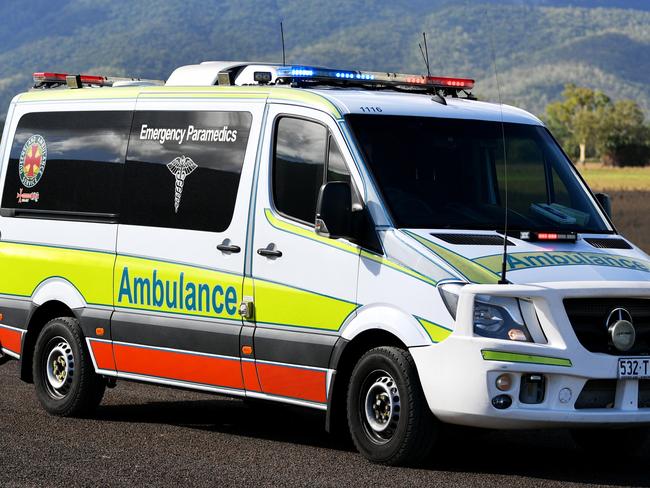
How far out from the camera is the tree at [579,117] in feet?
569

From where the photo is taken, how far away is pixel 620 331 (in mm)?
8148

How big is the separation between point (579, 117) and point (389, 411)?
17254 centimetres

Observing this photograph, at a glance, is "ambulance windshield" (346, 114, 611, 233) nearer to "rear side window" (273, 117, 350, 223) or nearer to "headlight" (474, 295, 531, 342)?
"rear side window" (273, 117, 350, 223)

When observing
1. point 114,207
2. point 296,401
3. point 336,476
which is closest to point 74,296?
point 114,207

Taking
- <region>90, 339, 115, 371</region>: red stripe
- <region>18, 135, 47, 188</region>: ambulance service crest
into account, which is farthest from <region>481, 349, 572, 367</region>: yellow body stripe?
<region>18, 135, 47, 188</region>: ambulance service crest

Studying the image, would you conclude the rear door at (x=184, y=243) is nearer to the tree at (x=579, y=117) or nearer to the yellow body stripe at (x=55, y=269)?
the yellow body stripe at (x=55, y=269)

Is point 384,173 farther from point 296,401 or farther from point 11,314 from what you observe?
point 11,314

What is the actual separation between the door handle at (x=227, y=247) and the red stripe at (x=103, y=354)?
53.6 inches

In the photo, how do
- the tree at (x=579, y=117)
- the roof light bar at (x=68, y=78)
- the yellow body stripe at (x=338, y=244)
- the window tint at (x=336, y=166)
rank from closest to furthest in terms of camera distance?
the yellow body stripe at (x=338, y=244)
the window tint at (x=336, y=166)
the roof light bar at (x=68, y=78)
the tree at (x=579, y=117)

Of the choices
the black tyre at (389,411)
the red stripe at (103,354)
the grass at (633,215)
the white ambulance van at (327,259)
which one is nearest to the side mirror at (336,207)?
the white ambulance van at (327,259)

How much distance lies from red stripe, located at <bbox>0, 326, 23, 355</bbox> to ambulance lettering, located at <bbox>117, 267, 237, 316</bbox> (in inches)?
49.4

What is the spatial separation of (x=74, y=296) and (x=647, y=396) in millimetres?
4279

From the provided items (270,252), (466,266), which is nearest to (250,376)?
(270,252)

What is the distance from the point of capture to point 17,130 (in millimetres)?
11539
